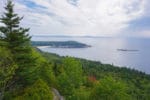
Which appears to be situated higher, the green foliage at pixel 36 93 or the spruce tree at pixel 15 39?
the spruce tree at pixel 15 39

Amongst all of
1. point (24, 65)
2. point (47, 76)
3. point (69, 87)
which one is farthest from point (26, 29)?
point (69, 87)

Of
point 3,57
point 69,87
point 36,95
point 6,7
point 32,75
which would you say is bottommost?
point 69,87

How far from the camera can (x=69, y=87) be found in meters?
49.8

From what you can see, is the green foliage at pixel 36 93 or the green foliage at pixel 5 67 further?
the green foliage at pixel 36 93

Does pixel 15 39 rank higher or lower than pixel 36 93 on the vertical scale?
higher

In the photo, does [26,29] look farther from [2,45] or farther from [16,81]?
[16,81]

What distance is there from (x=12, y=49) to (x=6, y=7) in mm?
4726

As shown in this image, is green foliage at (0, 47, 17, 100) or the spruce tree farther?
the spruce tree

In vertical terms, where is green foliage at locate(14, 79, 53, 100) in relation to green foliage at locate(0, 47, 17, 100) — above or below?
below

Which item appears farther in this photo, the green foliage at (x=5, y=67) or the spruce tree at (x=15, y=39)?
the spruce tree at (x=15, y=39)

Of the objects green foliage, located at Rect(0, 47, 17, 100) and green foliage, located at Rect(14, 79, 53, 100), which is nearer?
green foliage, located at Rect(0, 47, 17, 100)

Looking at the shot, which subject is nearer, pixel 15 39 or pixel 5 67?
pixel 5 67

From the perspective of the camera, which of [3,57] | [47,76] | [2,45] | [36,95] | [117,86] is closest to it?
[3,57]

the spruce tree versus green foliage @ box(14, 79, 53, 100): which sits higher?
the spruce tree
